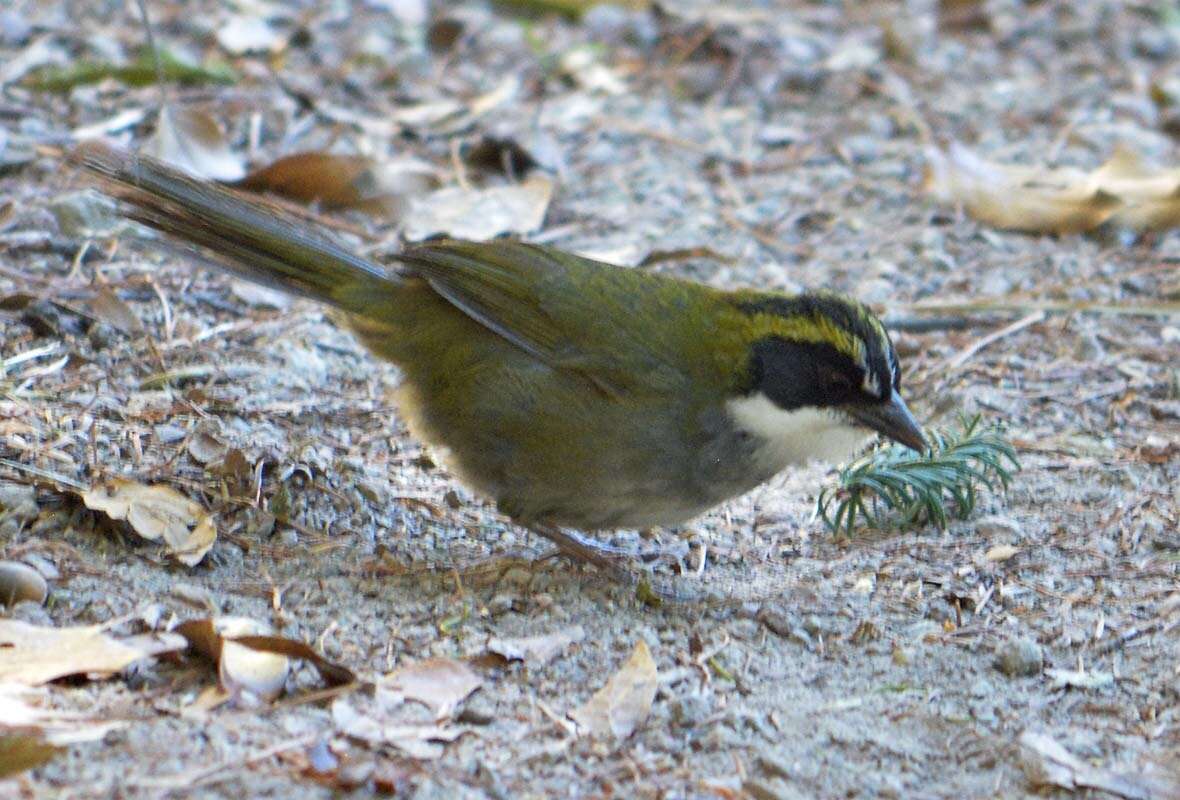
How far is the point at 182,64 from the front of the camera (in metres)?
6.69

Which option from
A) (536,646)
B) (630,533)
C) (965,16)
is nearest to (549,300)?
(630,533)

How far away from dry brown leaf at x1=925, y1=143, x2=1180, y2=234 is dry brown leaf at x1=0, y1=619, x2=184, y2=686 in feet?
13.8

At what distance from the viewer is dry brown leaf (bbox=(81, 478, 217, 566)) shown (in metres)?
3.56

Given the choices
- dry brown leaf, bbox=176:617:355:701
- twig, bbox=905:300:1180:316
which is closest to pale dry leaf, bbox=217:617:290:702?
dry brown leaf, bbox=176:617:355:701

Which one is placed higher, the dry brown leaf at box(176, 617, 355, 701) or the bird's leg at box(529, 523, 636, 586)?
the dry brown leaf at box(176, 617, 355, 701)

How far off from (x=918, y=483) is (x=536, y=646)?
47.7 inches

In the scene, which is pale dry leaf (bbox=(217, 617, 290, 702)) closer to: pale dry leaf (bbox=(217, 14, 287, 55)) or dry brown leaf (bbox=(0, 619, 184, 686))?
dry brown leaf (bbox=(0, 619, 184, 686))

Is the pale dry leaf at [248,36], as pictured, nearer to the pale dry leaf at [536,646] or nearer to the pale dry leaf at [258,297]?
the pale dry leaf at [258,297]

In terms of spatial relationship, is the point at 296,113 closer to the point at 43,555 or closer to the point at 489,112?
the point at 489,112

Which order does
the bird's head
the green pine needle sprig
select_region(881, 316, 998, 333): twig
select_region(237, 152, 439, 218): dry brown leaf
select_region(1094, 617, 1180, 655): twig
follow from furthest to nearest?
select_region(237, 152, 439, 218): dry brown leaf
select_region(881, 316, 998, 333): twig
the green pine needle sprig
the bird's head
select_region(1094, 617, 1180, 655): twig

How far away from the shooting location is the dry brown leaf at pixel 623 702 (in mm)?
3021

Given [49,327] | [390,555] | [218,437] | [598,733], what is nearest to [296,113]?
[49,327]

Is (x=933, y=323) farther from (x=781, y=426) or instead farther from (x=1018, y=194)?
(x=781, y=426)

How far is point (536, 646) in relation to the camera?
11.0 feet
